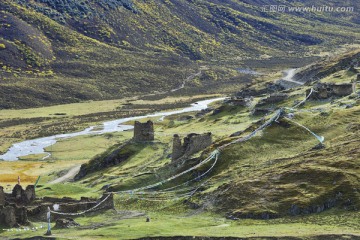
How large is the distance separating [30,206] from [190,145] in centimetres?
2196

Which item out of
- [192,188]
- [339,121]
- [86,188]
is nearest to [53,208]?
[192,188]

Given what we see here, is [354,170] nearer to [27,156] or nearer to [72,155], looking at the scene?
[72,155]

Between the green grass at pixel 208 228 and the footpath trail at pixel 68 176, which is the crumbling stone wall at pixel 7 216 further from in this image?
the footpath trail at pixel 68 176

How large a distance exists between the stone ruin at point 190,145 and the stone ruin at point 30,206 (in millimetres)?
17951

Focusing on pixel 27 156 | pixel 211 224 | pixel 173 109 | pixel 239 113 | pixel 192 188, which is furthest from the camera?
pixel 173 109

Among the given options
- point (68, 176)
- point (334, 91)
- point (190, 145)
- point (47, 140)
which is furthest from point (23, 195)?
point (47, 140)

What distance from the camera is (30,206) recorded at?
50438 millimetres

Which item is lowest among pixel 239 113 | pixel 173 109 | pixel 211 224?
pixel 211 224

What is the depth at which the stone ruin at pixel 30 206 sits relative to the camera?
44.4m

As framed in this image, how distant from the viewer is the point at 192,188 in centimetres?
5512

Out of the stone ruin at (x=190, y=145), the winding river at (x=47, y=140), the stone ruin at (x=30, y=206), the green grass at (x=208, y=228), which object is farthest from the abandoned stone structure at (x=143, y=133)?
the green grass at (x=208, y=228)

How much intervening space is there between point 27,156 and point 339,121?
70.4 metres

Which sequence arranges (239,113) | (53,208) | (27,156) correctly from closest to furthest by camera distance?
1. (53,208)
2. (239,113)
3. (27,156)

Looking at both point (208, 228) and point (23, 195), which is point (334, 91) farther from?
point (208, 228)
